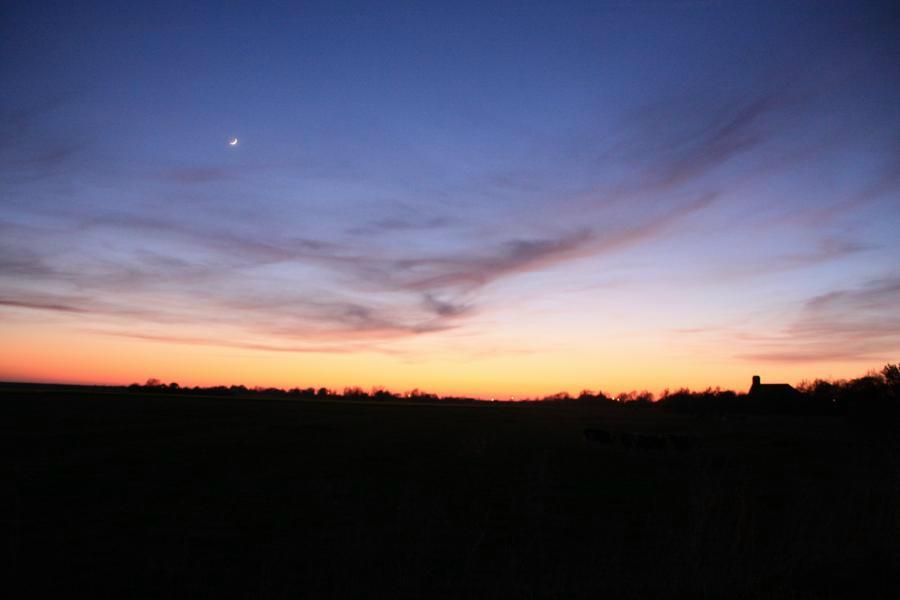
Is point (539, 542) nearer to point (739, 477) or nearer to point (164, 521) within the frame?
point (164, 521)

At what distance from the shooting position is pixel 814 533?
1123cm

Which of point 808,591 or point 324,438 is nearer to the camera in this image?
point 808,591

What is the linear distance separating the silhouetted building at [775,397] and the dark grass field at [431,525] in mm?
50624

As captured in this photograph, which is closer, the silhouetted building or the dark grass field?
the dark grass field

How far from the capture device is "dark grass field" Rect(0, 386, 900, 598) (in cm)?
879

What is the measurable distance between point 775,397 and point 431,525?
249ft

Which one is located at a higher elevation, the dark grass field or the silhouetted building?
the silhouetted building

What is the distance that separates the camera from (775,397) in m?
76.6

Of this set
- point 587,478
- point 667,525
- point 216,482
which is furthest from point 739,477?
point 216,482

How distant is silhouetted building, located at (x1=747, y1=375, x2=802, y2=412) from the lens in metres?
72.4

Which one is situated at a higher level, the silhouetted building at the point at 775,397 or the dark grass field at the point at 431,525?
the silhouetted building at the point at 775,397

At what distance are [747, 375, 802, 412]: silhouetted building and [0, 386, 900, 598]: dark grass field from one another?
50.6m

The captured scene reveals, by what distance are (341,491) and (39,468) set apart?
32.2 ft

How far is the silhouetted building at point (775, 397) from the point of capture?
7238 centimetres
